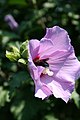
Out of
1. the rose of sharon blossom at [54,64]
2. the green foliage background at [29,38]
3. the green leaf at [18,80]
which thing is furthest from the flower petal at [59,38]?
the green foliage background at [29,38]

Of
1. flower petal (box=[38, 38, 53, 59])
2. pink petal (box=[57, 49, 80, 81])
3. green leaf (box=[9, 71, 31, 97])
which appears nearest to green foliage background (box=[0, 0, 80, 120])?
green leaf (box=[9, 71, 31, 97])

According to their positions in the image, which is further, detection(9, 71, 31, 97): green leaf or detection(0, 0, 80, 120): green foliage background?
detection(0, 0, 80, 120): green foliage background

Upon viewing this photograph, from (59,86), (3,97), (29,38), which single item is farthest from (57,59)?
(29,38)

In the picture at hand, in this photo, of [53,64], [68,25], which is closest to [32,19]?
[68,25]

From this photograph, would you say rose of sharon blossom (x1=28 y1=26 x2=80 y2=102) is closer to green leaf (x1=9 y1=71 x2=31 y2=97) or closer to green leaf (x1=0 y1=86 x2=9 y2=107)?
green leaf (x1=9 y1=71 x2=31 y2=97)

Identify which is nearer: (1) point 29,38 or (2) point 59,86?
(2) point 59,86

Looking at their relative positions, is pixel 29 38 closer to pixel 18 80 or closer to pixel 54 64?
pixel 18 80

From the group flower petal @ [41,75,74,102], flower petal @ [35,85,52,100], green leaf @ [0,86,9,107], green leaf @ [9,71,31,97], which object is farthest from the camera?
green leaf @ [0,86,9,107]
